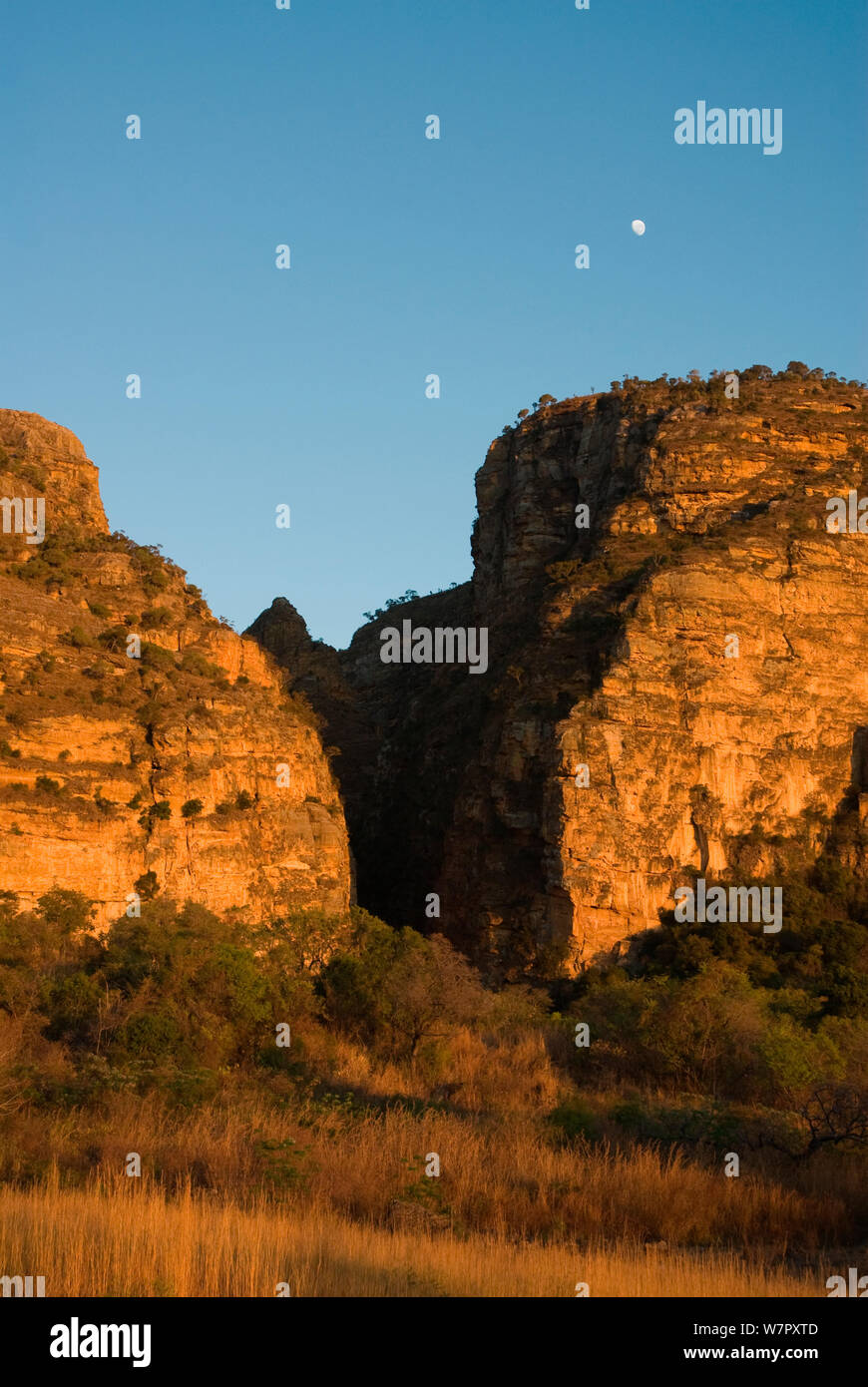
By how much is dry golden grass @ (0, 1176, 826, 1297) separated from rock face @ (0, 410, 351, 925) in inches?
1050

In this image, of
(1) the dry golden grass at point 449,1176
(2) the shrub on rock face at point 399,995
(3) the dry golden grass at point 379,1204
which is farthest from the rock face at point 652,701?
(1) the dry golden grass at point 449,1176

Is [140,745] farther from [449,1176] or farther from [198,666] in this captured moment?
[449,1176]

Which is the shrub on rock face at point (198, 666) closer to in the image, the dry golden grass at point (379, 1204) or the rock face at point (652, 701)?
the rock face at point (652, 701)

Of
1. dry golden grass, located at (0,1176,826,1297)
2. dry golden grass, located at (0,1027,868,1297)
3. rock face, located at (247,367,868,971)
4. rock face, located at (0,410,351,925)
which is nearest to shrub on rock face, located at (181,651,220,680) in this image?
rock face, located at (0,410,351,925)

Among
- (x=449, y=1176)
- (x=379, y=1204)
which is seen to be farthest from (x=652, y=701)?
(x=379, y=1204)

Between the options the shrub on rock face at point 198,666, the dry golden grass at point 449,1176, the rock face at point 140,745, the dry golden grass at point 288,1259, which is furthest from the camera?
the shrub on rock face at point 198,666

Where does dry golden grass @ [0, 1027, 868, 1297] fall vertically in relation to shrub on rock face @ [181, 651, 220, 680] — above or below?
below

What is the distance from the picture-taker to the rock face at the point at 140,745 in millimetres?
39344

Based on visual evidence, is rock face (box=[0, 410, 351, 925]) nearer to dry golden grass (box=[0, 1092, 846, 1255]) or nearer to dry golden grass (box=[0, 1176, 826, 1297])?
dry golden grass (box=[0, 1092, 846, 1255])

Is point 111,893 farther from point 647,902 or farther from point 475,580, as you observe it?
point 475,580

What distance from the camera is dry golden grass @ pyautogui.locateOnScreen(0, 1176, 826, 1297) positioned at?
1010 cm

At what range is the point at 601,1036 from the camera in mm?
32031

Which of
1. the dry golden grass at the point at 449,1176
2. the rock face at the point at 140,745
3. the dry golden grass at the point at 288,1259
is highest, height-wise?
the rock face at the point at 140,745

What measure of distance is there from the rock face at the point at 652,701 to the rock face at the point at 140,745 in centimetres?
810
